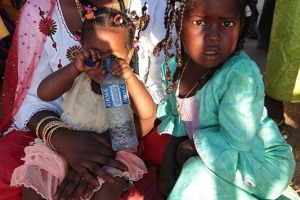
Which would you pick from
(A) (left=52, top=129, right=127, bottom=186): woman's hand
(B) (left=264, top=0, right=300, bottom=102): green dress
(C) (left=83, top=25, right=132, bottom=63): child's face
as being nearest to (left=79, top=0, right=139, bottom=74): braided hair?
(C) (left=83, top=25, right=132, bottom=63): child's face

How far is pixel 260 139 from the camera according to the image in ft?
5.47

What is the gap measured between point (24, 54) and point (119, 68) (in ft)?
2.08

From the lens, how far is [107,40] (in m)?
1.77

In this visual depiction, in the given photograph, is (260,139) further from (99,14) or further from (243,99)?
(99,14)

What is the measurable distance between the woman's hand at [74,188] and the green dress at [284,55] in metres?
1.41

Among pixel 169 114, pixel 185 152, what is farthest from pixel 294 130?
pixel 185 152

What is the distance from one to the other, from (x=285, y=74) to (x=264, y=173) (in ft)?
3.64

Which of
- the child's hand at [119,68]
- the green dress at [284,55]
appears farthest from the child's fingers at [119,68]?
the green dress at [284,55]

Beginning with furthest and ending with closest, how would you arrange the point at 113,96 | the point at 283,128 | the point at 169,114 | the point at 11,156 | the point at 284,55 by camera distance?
the point at 283,128, the point at 284,55, the point at 169,114, the point at 11,156, the point at 113,96

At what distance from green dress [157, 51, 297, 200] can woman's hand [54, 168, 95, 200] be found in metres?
0.33

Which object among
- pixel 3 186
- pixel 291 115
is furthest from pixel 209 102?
pixel 291 115

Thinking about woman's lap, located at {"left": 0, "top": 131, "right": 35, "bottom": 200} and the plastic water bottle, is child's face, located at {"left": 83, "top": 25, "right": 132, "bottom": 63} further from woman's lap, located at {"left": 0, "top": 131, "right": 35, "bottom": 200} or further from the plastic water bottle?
woman's lap, located at {"left": 0, "top": 131, "right": 35, "bottom": 200}

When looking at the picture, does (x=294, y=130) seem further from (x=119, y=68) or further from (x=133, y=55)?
(x=119, y=68)

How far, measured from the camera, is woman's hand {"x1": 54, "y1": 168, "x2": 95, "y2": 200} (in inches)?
66.9
